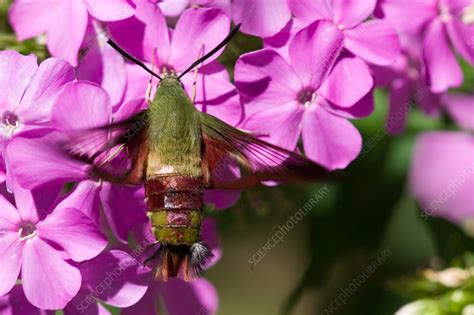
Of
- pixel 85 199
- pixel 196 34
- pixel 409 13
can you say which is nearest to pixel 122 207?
pixel 85 199

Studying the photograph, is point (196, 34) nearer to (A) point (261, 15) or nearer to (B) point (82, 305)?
(A) point (261, 15)

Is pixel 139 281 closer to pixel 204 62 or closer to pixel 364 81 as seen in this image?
pixel 204 62

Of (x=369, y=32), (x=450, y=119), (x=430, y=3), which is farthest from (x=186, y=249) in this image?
(x=450, y=119)

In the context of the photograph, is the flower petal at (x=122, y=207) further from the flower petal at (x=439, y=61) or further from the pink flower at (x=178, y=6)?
the flower petal at (x=439, y=61)

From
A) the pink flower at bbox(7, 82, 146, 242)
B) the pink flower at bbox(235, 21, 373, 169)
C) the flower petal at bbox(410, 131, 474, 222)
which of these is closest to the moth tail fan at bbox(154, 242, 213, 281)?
the pink flower at bbox(7, 82, 146, 242)

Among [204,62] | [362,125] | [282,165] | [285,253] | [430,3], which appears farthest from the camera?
[285,253]

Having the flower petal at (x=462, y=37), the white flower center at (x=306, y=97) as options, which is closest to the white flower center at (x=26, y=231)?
the white flower center at (x=306, y=97)
